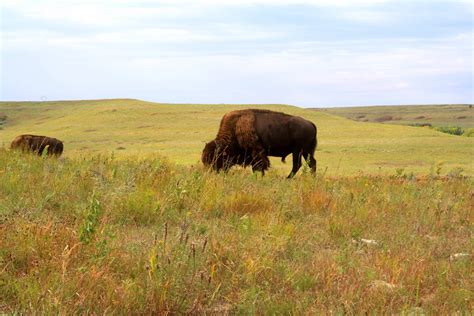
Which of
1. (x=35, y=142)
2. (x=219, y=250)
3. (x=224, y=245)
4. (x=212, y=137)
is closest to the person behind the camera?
(x=219, y=250)

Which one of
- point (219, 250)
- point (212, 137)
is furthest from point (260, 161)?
point (212, 137)

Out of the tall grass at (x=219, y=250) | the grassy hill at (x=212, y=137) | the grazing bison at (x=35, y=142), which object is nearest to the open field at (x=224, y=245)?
the tall grass at (x=219, y=250)

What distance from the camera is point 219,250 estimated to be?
4.90m

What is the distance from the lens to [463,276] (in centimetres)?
498

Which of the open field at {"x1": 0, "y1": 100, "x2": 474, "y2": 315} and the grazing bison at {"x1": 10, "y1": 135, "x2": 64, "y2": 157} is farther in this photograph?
the grazing bison at {"x1": 10, "y1": 135, "x2": 64, "y2": 157}

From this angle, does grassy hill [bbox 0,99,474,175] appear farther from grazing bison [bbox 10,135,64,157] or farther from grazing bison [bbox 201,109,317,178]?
grazing bison [bbox 10,135,64,157]

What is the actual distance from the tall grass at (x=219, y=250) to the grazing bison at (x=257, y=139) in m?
5.24

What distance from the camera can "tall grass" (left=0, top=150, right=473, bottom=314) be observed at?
13.3 feet

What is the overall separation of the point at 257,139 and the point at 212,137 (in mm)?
24612

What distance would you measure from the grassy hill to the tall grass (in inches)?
271

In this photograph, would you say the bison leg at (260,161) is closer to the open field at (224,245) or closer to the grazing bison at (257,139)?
the grazing bison at (257,139)

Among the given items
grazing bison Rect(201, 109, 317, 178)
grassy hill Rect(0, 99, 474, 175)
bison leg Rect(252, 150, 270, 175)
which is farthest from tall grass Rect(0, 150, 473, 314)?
grassy hill Rect(0, 99, 474, 175)

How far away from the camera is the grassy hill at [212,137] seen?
2417 cm

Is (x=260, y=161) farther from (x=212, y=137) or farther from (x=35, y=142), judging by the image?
(x=212, y=137)
